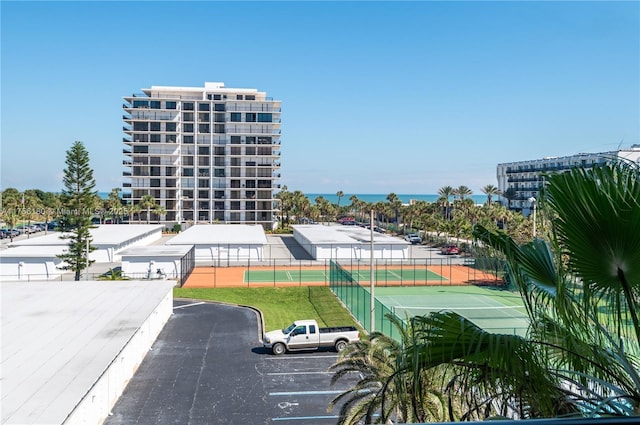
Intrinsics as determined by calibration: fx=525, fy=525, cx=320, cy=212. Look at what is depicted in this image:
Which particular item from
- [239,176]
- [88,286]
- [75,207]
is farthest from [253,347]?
[239,176]

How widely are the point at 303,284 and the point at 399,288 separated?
20.0 ft

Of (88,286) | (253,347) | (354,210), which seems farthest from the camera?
Answer: (354,210)

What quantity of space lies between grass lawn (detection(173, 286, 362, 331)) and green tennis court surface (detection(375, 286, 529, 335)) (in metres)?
2.85

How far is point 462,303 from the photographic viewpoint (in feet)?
93.1

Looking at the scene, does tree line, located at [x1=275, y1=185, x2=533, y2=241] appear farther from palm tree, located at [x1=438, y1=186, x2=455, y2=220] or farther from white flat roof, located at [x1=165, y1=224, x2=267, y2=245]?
white flat roof, located at [x1=165, y1=224, x2=267, y2=245]

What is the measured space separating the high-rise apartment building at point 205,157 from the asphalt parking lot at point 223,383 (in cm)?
5089

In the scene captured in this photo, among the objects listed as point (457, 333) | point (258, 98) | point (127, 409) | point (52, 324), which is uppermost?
point (258, 98)

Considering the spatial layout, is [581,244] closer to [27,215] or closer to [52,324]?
[52,324]

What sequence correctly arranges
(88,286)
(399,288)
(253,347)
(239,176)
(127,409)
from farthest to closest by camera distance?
1. (239,176)
2. (399,288)
3. (88,286)
4. (253,347)
5. (127,409)

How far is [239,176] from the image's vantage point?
73500mm

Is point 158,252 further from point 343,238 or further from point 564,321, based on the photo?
point 564,321

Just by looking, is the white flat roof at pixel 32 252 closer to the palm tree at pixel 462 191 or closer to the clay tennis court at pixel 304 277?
the clay tennis court at pixel 304 277

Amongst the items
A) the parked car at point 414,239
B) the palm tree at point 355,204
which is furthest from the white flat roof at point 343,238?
the palm tree at point 355,204

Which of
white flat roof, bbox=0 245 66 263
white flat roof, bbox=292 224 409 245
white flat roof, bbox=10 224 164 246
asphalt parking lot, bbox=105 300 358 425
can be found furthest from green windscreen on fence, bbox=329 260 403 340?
white flat roof, bbox=0 245 66 263
